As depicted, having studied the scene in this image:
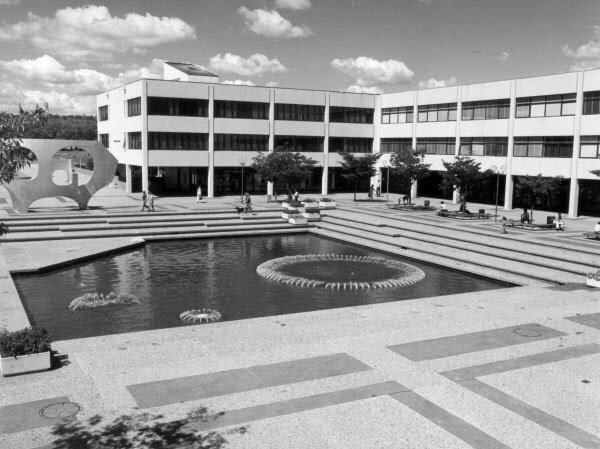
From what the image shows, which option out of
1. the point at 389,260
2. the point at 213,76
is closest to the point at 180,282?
the point at 389,260

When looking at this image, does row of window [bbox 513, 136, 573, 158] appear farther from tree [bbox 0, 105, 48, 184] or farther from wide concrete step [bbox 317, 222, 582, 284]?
tree [bbox 0, 105, 48, 184]

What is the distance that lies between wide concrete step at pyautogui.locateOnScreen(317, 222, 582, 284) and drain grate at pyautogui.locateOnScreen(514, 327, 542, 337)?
786 cm

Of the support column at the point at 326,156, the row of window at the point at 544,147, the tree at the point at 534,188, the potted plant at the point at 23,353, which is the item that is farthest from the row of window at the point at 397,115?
the potted plant at the point at 23,353

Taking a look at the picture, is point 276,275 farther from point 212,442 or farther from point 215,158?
point 215,158

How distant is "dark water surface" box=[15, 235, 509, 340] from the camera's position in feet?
59.0

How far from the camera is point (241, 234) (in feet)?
116

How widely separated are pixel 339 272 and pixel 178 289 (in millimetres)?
6960

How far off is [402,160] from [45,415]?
1632 inches

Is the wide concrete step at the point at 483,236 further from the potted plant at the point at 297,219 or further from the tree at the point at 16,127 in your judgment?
the tree at the point at 16,127

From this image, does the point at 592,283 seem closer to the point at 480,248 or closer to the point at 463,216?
the point at 480,248

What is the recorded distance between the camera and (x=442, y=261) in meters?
27.3

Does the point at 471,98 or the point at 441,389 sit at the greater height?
the point at 471,98

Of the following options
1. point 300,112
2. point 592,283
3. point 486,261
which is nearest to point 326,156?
point 300,112

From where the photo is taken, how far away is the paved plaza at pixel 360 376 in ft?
33.1
